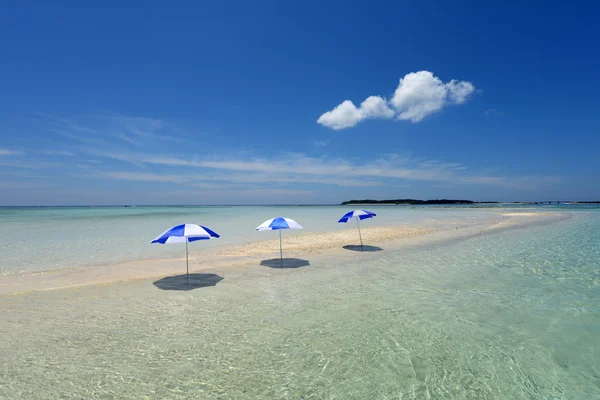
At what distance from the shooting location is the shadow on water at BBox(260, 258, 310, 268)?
13.7 m

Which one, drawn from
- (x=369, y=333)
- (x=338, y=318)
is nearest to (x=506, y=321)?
(x=369, y=333)

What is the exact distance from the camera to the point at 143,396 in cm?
445

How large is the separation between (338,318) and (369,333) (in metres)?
1.03

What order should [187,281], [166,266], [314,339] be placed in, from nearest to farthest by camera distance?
[314,339], [187,281], [166,266]

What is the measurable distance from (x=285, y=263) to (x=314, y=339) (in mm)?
→ 7937

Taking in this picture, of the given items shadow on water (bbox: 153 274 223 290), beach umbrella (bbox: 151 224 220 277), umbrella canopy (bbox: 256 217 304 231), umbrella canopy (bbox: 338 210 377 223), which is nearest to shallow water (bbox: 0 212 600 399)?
shadow on water (bbox: 153 274 223 290)

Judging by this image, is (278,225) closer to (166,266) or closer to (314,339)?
(166,266)

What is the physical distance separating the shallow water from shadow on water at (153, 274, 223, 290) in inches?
16.0

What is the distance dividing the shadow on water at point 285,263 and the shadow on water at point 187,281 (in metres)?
2.85

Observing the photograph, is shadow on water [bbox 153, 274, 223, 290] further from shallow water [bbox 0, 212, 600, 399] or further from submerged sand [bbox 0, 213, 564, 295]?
submerged sand [bbox 0, 213, 564, 295]

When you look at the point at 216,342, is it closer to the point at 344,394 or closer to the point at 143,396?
the point at 143,396

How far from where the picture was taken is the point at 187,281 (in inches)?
434

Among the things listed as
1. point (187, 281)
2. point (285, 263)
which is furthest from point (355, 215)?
point (187, 281)

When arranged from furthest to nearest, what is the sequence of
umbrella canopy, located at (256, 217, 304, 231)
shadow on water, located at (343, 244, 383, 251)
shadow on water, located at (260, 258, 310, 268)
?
shadow on water, located at (343, 244, 383, 251)
shadow on water, located at (260, 258, 310, 268)
umbrella canopy, located at (256, 217, 304, 231)
